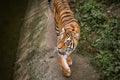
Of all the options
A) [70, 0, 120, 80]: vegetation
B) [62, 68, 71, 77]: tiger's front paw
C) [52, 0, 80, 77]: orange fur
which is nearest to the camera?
[52, 0, 80, 77]: orange fur

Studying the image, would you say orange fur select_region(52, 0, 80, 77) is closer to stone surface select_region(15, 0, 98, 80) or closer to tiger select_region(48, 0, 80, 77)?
tiger select_region(48, 0, 80, 77)

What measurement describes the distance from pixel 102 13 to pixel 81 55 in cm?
148

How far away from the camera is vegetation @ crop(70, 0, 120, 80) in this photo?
5.40 metres

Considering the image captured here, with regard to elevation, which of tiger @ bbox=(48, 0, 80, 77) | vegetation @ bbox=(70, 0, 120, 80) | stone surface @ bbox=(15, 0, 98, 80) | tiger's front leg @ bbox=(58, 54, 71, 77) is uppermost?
tiger @ bbox=(48, 0, 80, 77)

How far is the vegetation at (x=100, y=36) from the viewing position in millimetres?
5402

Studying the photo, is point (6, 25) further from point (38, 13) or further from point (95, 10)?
point (95, 10)

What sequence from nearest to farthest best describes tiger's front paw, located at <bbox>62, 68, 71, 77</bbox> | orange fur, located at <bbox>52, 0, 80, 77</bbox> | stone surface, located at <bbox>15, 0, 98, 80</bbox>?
orange fur, located at <bbox>52, 0, 80, 77</bbox>, tiger's front paw, located at <bbox>62, 68, 71, 77</bbox>, stone surface, located at <bbox>15, 0, 98, 80</bbox>

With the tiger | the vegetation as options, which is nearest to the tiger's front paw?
the tiger

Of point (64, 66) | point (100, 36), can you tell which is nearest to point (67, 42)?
point (64, 66)

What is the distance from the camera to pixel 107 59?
555 centimetres

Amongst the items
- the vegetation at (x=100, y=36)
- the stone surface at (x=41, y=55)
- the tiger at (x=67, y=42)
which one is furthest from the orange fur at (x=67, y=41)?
the vegetation at (x=100, y=36)

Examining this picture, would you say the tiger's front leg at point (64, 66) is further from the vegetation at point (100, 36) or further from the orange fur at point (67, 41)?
the vegetation at point (100, 36)

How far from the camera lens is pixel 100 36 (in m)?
6.28

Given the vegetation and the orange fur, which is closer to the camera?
the orange fur
